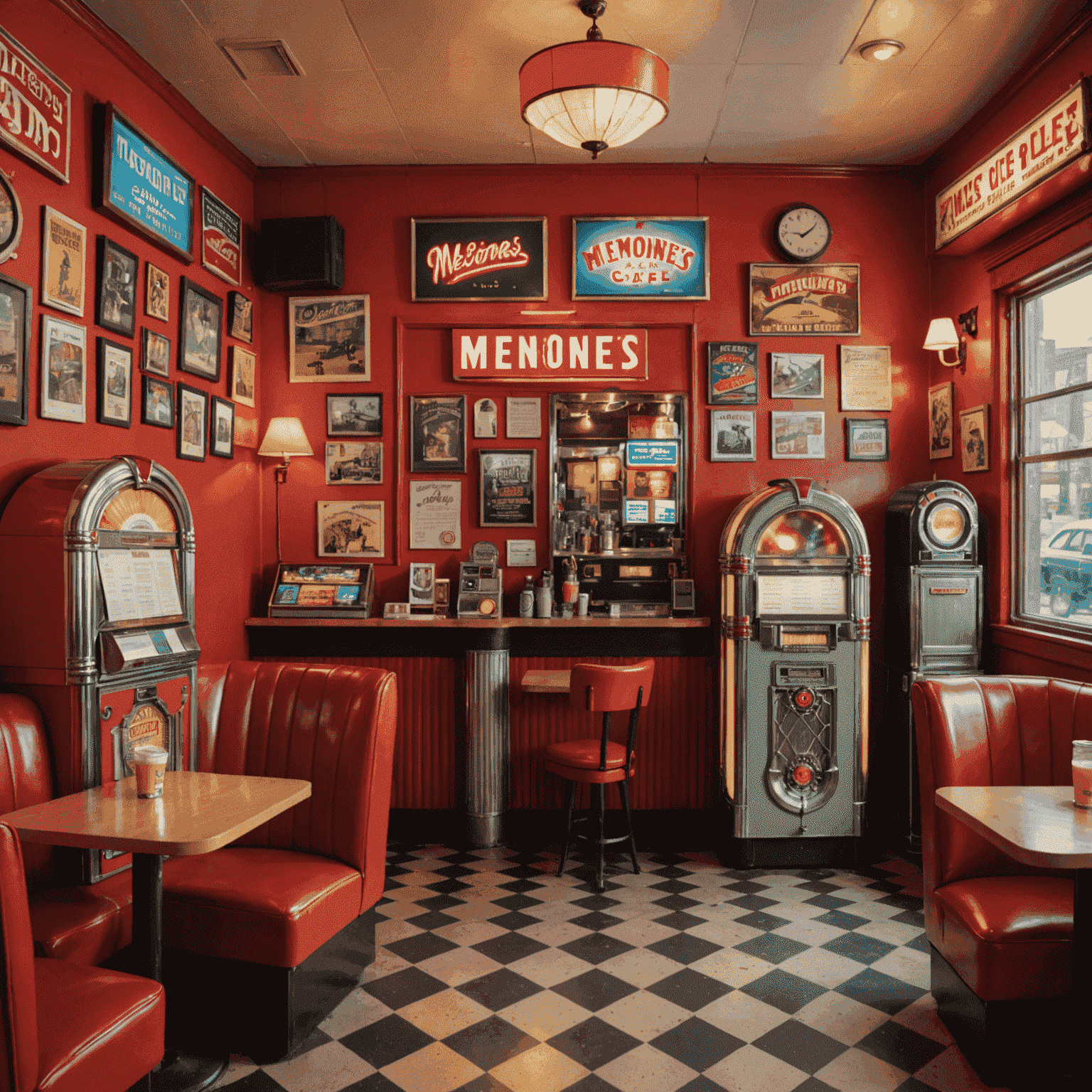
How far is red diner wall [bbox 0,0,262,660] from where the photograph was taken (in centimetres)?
303

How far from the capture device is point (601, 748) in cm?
396

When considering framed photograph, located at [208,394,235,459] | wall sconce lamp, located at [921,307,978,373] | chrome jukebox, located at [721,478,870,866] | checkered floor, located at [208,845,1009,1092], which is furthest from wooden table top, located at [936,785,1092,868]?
framed photograph, located at [208,394,235,459]

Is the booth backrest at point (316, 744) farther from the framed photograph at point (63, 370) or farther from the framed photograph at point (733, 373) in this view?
the framed photograph at point (733, 373)

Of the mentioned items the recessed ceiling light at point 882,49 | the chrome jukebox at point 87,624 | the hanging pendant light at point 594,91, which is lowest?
the chrome jukebox at point 87,624

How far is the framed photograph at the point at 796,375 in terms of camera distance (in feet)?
16.0

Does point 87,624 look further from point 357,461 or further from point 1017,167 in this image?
point 1017,167

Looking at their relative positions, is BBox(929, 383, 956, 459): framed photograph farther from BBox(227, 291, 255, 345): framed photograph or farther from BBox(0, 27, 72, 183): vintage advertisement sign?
BBox(0, 27, 72, 183): vintage advertisement sign

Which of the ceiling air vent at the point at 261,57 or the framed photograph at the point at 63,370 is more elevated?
the ceiling air vent at the point at 261,57

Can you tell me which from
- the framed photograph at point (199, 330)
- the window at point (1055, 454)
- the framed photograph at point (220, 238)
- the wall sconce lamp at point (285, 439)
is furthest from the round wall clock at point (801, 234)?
the framed photograph at point (199, 330)

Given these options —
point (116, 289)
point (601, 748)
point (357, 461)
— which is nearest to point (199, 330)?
point (116, 289)

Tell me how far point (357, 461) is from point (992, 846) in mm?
3710

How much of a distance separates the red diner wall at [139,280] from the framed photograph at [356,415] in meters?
0.48

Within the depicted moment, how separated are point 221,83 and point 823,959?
184 inches

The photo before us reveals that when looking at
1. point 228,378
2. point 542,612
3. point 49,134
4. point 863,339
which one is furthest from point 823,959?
point 49,134
